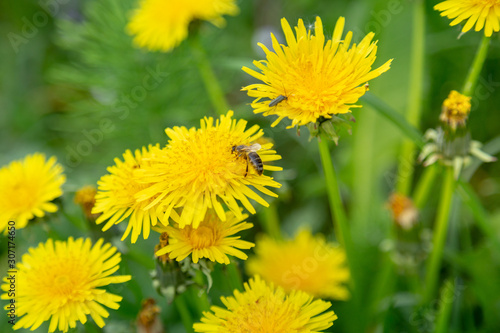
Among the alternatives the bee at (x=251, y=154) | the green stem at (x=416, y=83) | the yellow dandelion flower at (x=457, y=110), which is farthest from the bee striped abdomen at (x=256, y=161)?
the green stem at (x=416, y=83)

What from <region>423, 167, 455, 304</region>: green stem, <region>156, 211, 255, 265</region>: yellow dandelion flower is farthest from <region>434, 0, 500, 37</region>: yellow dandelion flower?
<region>156, 211, 255, 265</region>: yellow dandelion flower

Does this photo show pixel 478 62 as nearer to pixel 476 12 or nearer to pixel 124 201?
pixel 476 12

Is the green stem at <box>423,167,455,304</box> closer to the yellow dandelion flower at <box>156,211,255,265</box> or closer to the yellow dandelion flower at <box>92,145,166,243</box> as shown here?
the yellow dandelion flower at <box>156,211,255,265</box>

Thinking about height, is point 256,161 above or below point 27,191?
below

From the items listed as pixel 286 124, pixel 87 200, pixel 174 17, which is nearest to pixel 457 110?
pixel 87 200

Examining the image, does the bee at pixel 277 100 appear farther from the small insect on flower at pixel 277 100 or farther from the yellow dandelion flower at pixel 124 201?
the yellow dandelion flower at pixel 124 201
